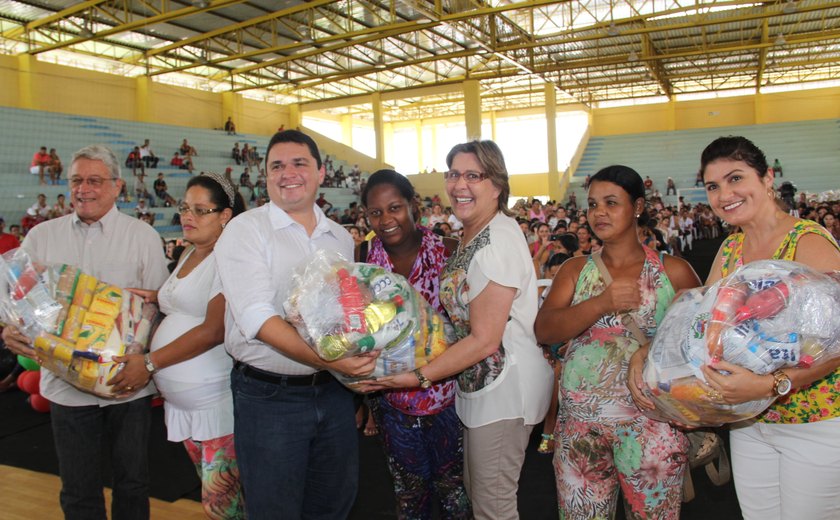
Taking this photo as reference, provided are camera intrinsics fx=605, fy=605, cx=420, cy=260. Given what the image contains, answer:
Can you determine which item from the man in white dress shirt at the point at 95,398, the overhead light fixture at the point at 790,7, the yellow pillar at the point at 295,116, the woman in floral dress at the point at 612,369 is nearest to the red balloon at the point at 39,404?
the man in white dress shirt at the point at 95,398

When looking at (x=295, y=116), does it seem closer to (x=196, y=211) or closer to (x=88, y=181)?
(x=88, y=181)

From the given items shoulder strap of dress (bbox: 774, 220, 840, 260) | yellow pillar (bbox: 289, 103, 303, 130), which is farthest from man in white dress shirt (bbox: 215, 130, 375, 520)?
yellow pillar (bbox: 289, 103, 303, 130)

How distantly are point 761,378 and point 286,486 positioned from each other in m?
1.35

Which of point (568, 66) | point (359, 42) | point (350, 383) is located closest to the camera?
point (350, 383)

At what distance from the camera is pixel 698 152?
84.7ft

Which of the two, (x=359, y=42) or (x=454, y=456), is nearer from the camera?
(x=454, y=456)

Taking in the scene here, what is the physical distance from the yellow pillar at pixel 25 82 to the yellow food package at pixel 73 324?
19.3 m

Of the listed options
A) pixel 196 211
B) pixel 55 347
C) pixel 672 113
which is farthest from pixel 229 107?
pixel 55 347

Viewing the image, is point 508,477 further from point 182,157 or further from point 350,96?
point 350,96

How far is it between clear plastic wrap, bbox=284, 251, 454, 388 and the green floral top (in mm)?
914

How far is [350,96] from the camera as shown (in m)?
24.2

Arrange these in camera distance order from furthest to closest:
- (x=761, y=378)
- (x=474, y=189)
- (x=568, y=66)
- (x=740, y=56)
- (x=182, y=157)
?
(x=740, y=56)
(x=568, y=66)
(x=182, y=157)
(x=474, y=189)
(x=761, y=378)

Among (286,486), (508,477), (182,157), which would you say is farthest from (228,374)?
(182,157)

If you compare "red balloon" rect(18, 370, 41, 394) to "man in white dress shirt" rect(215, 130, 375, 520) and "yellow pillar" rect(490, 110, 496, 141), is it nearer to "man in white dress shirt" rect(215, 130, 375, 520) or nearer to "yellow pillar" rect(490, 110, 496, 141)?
"man in white dress shirt" rect(215, 130, 375, 520)
